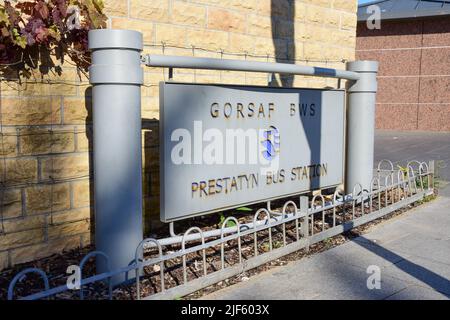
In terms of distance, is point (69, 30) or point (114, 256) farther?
point (69, 30)

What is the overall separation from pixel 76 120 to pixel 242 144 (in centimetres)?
134

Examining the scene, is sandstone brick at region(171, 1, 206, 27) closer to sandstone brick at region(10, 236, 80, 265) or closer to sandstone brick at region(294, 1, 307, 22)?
sandstone brick at region(294, 1, 307, 22)

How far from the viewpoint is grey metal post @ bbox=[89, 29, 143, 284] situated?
3.50 metres

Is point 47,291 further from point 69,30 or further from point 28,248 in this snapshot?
point 69,30

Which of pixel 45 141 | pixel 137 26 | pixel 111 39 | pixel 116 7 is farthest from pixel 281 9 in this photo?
pixel 45 141

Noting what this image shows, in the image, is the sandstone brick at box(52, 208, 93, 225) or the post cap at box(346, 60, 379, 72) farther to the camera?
the post cap at box(346, 60, 379, 72)

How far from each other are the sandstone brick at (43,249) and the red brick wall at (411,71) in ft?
46.0

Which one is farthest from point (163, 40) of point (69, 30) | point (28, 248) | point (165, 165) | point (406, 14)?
point (406, 14)

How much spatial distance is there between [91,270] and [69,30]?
5.60 feet

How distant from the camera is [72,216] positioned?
4.32m

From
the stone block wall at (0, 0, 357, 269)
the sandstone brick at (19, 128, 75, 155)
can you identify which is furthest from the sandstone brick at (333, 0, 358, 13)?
the sandstone brick at (19, 128, 75, 155)

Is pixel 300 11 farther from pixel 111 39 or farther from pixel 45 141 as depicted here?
pixel 45 141

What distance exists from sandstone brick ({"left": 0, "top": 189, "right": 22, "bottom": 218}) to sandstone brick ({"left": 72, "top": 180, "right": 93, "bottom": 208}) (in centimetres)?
45

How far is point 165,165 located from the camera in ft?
13.1
